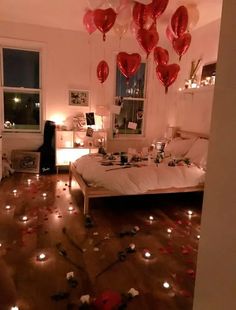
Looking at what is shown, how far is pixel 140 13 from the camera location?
10.3 ft

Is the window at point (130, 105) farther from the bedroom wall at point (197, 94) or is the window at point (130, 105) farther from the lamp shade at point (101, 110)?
the bedroom wall at point (197, 94)

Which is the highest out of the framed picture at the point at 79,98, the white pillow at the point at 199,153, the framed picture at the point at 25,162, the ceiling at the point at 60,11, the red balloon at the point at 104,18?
the ceiling at the point at 60,11

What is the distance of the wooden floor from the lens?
6.02 ft

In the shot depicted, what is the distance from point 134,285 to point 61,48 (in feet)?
15.2

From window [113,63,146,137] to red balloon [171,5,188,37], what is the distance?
238cm

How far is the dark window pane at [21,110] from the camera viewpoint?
17.2ft

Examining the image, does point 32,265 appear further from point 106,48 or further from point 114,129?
point 106,48

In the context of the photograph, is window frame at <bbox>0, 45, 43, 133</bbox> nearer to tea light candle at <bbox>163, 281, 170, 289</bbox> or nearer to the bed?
the bed

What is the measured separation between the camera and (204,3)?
3803mm

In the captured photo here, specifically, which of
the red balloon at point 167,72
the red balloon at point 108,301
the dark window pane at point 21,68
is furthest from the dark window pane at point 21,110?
the red balloon at point 108,301

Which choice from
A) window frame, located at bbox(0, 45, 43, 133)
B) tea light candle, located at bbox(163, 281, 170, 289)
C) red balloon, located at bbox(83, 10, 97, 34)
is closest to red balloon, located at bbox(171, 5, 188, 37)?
red balloon, located at bbox(83, 10, 97, 34)

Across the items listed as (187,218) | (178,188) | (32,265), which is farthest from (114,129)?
(32,265)

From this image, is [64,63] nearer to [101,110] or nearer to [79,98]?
[79,98]

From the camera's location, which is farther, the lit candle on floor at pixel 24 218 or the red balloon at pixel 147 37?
the red balloon at pixel 147 37
